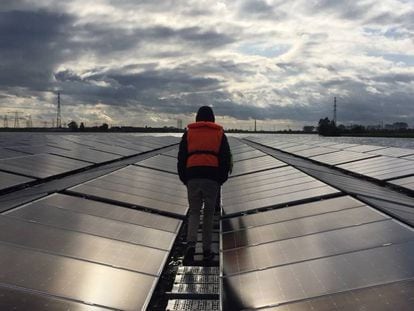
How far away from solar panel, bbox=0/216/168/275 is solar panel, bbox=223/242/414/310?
48.7 inches

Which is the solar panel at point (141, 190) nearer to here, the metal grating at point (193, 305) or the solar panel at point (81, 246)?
the solar panel at point (81, 246)

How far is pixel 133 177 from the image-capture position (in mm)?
13172

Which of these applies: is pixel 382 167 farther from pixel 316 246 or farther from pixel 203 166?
pixel 316 246

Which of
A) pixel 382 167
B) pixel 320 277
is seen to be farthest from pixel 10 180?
pixel 382 167

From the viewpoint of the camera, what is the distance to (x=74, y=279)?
503 cm

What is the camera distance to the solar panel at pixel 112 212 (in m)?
8.14

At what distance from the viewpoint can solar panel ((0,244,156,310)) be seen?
185 inches

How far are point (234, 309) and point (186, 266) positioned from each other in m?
2.66

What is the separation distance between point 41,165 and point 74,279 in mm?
11854

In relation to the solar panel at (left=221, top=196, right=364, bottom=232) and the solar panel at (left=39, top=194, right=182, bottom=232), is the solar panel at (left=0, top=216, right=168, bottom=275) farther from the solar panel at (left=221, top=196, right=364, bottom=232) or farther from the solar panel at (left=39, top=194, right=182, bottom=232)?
the solar panel at (left=221, top=196, right=364, bottom=232)

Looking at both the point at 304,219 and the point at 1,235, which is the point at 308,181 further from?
the point at 1,235

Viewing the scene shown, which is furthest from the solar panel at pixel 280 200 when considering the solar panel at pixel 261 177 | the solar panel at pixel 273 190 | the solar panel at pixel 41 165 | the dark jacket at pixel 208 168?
the solar panel at pixel 41 165

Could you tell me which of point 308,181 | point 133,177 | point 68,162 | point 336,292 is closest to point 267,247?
point 336,292

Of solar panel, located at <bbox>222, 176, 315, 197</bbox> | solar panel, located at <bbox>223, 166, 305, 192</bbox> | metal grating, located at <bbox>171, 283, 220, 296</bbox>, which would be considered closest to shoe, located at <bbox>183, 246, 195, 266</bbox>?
metal grating, located at <bbox>171, 283, 220, 296</bbox>
